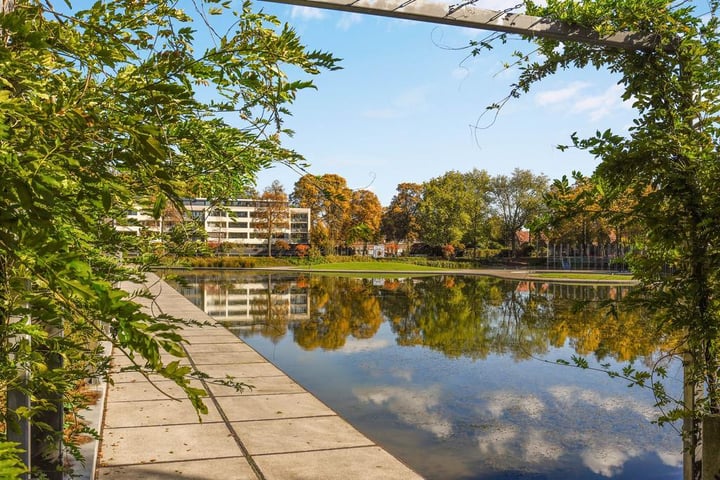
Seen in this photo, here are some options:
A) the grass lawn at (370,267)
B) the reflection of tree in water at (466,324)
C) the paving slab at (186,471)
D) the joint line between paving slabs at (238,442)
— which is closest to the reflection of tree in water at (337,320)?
the reflection of tree in water at (466,324)

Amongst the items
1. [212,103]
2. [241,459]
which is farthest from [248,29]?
[241,459]

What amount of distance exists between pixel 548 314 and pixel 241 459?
1740 centimetres

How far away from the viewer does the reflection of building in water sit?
2050 cm

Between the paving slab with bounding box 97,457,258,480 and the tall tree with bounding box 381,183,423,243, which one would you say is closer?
the paving slab with bounding box 97,457,258,480

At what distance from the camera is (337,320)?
2025 cm

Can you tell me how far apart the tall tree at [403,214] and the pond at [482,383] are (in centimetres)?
7456

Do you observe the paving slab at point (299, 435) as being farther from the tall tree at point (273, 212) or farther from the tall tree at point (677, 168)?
the tall tree at point (273, 212)

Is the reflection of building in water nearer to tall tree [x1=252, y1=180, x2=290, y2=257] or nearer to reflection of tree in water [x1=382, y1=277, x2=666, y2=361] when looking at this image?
reflection of tree in water [x1=382, y1=277, x2=666, y2=361]

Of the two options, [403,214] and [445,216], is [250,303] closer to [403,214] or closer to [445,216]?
[445,216]

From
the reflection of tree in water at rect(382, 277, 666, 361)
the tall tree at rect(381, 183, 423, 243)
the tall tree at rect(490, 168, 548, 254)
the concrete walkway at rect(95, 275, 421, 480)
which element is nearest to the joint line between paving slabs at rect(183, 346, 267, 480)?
the concrete walkway at rect(95, 275, 421, 480)

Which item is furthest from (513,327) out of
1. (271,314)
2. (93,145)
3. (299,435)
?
(93,145)

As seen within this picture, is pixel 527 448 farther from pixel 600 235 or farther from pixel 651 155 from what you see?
pixel 600 235

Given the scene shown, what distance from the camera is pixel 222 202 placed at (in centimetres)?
456

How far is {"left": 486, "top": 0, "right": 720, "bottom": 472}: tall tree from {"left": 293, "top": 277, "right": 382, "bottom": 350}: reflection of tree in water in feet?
37.1
